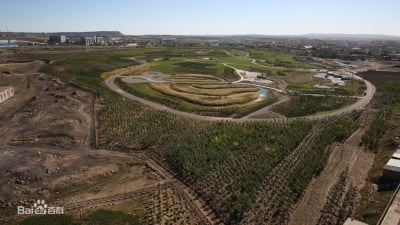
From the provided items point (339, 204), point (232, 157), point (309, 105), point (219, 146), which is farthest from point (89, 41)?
point (339, 204)

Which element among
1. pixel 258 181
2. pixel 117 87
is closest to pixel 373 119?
pixel 258 181

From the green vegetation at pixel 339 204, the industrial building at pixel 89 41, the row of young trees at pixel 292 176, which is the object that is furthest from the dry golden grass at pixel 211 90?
the industrial building at pixel 89 41

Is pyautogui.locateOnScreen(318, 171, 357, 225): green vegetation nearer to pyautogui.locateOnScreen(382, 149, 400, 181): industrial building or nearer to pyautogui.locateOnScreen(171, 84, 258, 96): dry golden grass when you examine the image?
pyautogui.locateOnScreen(382, 149, 400, 181): industrial building

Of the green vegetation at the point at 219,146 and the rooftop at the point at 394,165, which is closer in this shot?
the green vegetation at the point at 219,146

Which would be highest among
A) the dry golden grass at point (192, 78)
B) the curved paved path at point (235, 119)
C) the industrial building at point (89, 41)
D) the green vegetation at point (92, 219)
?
the industrial building at point (89, 41)

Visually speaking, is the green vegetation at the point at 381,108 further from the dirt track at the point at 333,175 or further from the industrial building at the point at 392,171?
the industrial building at the point at 392,171

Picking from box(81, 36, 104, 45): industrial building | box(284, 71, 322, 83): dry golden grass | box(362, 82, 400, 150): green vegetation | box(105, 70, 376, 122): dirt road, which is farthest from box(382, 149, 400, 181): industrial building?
box(81, 36, 104, 45): industrial building
